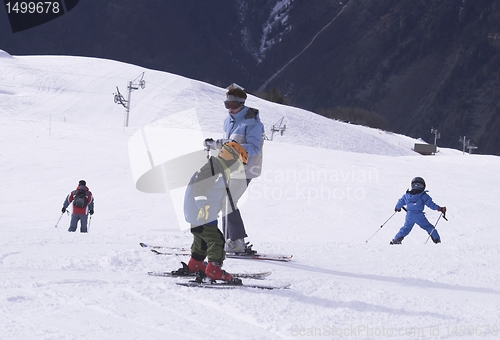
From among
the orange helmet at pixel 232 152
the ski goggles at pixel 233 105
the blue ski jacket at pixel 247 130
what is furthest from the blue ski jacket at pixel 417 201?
the orange helmet at pixel 232 152

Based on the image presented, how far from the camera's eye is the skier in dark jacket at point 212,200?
463cm

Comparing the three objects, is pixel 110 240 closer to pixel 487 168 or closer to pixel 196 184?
pixel 196 184

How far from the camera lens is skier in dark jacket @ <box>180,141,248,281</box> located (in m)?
4.63

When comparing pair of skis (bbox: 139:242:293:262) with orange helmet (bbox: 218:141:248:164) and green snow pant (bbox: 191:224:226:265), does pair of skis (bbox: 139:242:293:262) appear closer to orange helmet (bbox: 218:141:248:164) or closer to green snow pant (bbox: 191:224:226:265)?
green snow pant (bbox: 191:224:226:265)

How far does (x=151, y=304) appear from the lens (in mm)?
4180

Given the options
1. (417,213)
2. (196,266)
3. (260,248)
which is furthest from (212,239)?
(417,213)

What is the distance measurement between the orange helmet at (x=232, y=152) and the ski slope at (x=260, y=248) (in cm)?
41

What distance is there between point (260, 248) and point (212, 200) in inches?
85.1

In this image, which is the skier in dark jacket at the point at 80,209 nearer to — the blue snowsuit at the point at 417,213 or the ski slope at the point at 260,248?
the ski slope at the point at 260,248

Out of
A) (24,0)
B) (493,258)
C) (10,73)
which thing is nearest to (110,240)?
(493,258)

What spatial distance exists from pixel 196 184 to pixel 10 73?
6118 cm

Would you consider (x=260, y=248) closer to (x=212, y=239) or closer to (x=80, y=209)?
(x=212, y=239)

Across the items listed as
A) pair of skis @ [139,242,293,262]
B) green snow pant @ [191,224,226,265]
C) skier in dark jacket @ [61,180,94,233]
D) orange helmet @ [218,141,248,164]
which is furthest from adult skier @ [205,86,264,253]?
skier in dark jacket @ [61,180,94,233]

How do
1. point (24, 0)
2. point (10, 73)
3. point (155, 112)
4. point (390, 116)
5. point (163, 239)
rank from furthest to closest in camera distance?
1. point (390, 116)
2. point (24, 0)
3. point (10, 73)
4. point (155, 112)
5. point (163, 239)
